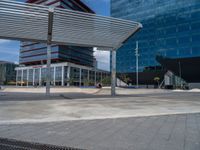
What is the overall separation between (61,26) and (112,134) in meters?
14.8

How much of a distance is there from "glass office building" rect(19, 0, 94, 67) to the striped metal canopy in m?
75.5

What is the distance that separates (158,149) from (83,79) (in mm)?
101723

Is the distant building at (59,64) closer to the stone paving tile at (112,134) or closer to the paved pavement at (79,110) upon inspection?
the paved pavement at (79,110)

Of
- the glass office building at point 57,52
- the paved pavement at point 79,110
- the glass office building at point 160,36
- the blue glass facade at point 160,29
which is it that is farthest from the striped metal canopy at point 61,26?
the glass office building at point 57,52

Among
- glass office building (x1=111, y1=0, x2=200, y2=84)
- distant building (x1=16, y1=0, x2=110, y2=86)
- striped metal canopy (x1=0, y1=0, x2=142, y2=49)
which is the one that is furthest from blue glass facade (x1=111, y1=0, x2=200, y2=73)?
striped metal canopy (x1=0, y1=0, x2=142, y2=49)

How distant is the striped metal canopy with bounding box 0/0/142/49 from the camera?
53.2ft

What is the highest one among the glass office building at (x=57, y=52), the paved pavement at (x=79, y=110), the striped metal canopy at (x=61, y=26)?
the glass office building at (x=57, y=52)

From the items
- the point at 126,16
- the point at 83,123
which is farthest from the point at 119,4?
the point at 83,123

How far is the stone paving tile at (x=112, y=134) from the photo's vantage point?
15.6 feet

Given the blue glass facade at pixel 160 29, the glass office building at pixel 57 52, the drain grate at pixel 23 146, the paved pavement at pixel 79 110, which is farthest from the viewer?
the glass office building at pixel 57 52

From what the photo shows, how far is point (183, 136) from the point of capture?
18.2ft

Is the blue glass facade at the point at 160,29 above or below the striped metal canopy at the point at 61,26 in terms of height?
above

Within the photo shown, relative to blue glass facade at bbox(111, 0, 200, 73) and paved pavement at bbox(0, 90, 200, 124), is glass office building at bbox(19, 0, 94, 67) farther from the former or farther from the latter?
paved pavement at bbox(0, 90, 200, 124)

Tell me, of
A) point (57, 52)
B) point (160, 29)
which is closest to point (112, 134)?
point (160, 29)
